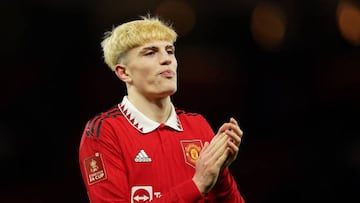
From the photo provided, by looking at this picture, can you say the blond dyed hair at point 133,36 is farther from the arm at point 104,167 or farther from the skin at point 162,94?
the arm at point 104,167

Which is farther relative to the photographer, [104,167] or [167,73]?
[167,73]

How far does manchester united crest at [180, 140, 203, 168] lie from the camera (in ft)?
8.68

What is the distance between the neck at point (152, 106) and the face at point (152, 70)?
→ 29 mm

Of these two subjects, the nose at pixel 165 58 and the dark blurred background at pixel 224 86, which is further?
the dark blurred background at pixel 224 86

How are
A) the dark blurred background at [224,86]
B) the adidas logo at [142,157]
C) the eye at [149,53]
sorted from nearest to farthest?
the adidas logo at [142,157] → the eye at [149,53] → the dark blurred background at [224,86]

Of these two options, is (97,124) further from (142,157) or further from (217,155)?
(217,155)

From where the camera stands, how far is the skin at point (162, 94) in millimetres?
2445

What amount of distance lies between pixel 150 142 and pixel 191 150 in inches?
6.7

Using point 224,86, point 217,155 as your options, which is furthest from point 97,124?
point 224,86

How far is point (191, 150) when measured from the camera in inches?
105

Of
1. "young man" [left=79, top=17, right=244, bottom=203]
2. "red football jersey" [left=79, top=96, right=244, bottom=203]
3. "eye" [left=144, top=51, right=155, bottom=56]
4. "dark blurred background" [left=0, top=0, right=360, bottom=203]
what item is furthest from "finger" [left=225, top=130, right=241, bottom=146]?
"dark blurred background" [left=0, top=0, right=360, bottom=203]

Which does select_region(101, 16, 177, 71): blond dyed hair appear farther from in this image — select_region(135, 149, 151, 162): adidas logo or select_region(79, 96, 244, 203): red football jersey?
select_region(135, 149, 151, 162): adidas logo

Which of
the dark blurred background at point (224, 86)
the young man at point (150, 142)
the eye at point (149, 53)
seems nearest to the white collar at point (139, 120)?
the young man at point (150, 142)

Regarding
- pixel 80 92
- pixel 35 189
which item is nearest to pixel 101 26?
pixel 80 92
